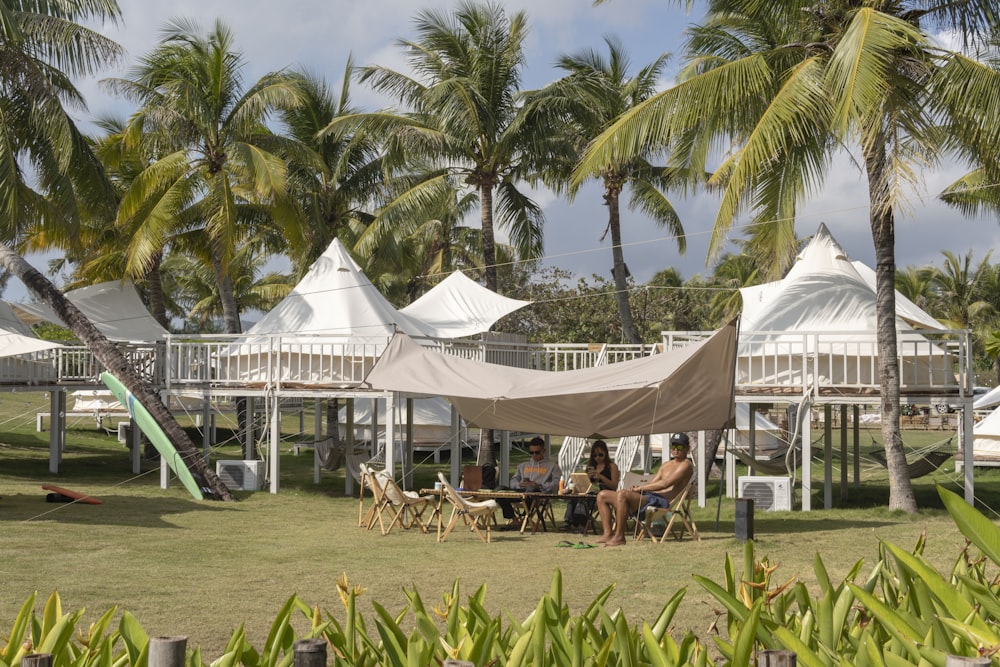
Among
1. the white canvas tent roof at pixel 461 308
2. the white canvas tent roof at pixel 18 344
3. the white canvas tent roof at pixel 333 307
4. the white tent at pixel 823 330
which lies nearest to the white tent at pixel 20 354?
the white canvas tent roof at pixel 18 344

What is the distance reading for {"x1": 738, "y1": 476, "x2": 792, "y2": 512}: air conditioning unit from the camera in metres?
14.9

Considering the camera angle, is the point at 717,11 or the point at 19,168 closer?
the point at 717,11

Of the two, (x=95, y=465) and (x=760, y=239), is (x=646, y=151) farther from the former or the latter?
(x=95, y=465)

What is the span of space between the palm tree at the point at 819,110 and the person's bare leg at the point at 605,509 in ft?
11.8

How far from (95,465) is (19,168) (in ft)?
23.0

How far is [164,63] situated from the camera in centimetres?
2248

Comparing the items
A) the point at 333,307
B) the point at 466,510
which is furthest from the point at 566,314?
the point at 466,510

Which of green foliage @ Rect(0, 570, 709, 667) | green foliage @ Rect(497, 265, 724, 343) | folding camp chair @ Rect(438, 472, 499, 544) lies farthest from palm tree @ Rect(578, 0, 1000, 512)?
green foliage @ Rect(497, 265, 724, 343)

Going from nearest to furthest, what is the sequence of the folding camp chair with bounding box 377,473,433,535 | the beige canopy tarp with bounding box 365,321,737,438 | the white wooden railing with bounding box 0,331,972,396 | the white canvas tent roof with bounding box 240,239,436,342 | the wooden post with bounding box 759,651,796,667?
1. the wooden post with bounding box 759,651,796,667
2. the beige canopy tarp with bounding box 365,321,737,438
3. the folding camp chair with bounding box 377,473,433,535
4. the white wooden railing with bounding box 0,331,972,396
5. the white canvas tent roof with bounding box 240,239,436,342

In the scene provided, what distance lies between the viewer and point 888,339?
14164 mm

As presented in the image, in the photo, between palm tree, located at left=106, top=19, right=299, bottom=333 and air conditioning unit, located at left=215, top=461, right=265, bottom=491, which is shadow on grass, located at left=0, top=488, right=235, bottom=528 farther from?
palm tree, located at left=106, top=19, right=299, bottom=333

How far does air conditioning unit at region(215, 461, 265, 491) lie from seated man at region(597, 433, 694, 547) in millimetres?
7559

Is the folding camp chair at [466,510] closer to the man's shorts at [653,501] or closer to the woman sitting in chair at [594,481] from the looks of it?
the woman sitting in chair at [594,481]

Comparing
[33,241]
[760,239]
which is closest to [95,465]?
[33,241]
